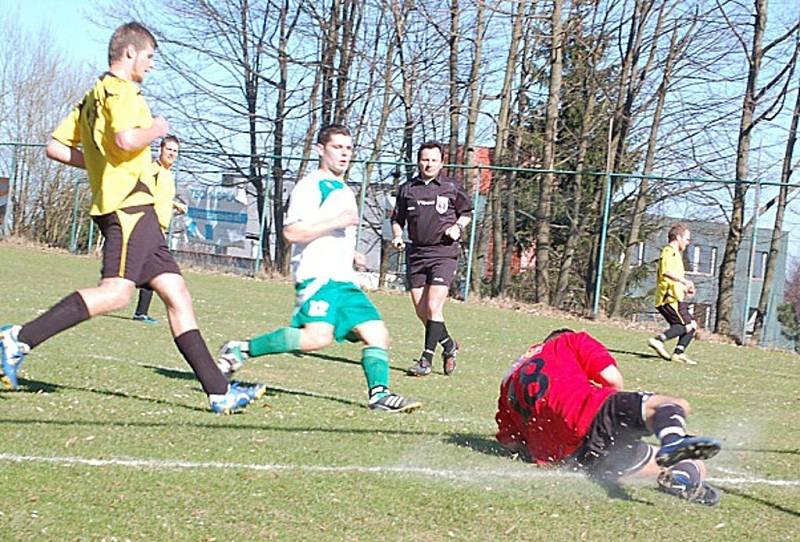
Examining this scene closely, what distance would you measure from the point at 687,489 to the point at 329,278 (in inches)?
102

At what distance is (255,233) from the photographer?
25.9 m

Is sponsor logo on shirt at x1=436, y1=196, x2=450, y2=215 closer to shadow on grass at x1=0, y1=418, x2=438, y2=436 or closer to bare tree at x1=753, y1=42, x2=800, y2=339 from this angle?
shadow on grass at x1=0, y1=418, x2=438, y2=436

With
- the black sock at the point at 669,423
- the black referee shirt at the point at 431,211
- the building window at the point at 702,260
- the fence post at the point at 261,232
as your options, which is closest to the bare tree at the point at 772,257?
the building window at the point at 702,260

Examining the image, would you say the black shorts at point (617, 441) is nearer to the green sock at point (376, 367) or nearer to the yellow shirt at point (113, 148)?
the green sock at point (376, 367)

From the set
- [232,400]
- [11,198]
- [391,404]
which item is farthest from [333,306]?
[11,198]

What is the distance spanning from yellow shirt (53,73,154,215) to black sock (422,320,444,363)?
12.1 ft

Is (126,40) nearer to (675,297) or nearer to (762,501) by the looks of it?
(762,501)

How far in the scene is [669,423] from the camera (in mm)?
4355

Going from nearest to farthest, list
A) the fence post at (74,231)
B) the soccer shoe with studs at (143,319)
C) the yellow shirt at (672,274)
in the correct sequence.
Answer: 1. the soccer shoe with studs at (143,319)
2. the yellow shirt at (672,274)
3. the fence post at (74,231)

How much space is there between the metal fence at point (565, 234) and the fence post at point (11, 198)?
2.42 meters

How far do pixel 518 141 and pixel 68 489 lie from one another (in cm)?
2509

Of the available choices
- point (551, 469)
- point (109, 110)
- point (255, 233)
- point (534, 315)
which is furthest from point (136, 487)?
point (255, 233)

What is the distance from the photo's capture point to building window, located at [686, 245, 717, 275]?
22.1 m

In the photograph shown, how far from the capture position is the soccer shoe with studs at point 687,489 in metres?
4.48
